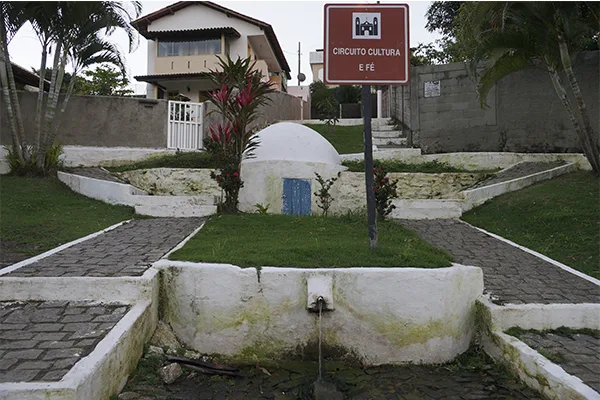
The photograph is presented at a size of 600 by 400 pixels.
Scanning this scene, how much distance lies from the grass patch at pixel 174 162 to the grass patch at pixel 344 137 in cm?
515

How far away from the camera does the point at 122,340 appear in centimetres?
326

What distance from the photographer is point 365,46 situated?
4.60 metres

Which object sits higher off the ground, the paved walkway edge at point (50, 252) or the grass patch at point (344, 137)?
the grass patch at point (344, 137)

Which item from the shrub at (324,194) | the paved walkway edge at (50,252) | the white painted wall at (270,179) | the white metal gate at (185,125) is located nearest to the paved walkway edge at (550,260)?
the shrub at (324,194)

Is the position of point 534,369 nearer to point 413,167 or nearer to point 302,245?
point 302,245

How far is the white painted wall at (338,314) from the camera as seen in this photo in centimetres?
414

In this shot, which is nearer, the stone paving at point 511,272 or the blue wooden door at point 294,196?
the stone paving at point 511,272

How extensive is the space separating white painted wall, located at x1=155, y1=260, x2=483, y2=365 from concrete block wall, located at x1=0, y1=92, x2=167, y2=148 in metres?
9.26

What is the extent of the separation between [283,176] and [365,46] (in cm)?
460

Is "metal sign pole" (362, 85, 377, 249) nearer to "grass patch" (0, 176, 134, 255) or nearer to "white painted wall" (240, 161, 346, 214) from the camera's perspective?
"white painted wall" (240, 161, 346, 214)

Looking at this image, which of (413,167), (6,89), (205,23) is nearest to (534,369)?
(413,167)

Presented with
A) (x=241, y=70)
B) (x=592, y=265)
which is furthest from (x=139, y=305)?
(x=241, y=70)

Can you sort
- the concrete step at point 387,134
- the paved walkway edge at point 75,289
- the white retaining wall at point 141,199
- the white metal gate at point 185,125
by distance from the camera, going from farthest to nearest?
the concrete step at point 387,134, the white metal gate at point 185,125, the white retaining wall at point 141,199, the paved walkway edge at point 75,289

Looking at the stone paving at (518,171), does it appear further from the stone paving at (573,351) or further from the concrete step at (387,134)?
the stone paving at (573,351)
